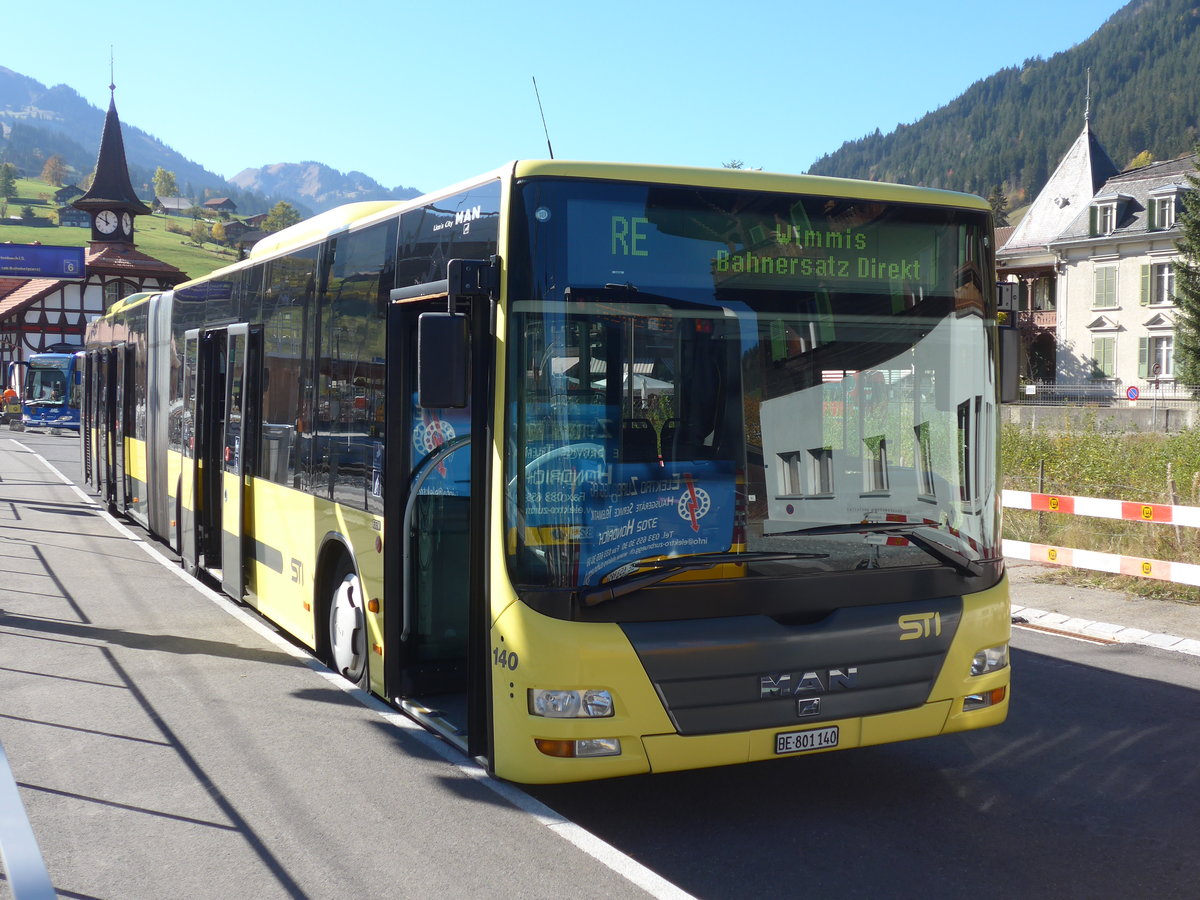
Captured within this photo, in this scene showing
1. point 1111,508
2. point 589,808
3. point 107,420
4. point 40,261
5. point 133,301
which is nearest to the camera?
point 589,808

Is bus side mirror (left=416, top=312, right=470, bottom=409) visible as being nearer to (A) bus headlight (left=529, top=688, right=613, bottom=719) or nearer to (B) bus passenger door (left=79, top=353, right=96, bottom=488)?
(A) bus headlight (left=529, top=688, right=613, bottom=719)

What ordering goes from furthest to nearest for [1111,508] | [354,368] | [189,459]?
[189,459]
[1111,508]
[354,368]

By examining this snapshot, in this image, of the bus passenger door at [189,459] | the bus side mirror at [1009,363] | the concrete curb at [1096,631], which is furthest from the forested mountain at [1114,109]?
the bus side mirror at [1009,363]

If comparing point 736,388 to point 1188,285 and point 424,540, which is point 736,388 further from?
point 1188,285

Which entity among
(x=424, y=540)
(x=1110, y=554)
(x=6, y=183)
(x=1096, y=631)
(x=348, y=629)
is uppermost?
(x=6, y=183)

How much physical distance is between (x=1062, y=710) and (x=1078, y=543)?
6.23 meters

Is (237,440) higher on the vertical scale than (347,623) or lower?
higher

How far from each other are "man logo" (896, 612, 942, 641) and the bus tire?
128 inches

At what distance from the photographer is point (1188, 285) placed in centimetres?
5162

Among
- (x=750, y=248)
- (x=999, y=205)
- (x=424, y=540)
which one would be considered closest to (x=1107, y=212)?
(x=424, y=540)

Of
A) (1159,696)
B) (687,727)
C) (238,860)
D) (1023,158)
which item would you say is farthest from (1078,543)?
(1023,158)

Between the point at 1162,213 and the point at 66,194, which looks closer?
the point at 1162,213

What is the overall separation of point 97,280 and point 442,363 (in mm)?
89061

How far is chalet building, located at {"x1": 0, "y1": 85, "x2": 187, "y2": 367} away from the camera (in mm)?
84875
